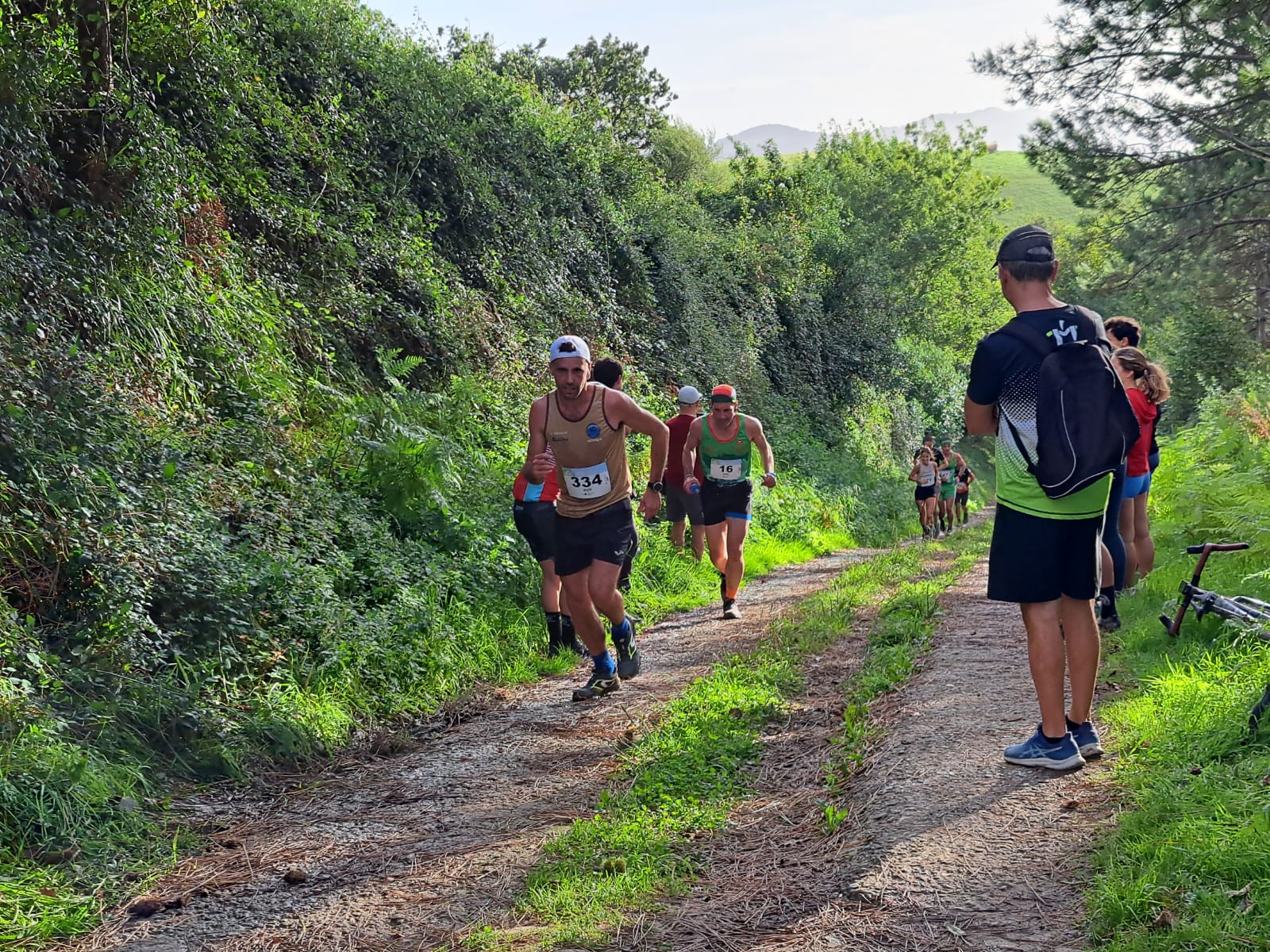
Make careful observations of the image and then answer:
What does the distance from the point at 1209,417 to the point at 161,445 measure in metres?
17.7

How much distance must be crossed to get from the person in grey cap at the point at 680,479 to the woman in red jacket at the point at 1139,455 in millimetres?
4188

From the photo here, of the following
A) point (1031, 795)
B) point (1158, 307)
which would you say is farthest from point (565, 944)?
point (1158, 307)

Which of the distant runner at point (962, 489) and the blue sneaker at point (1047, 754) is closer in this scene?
the blue sneaker at point (1047, 754)

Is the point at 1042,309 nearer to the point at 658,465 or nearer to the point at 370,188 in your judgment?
the point at 658,465

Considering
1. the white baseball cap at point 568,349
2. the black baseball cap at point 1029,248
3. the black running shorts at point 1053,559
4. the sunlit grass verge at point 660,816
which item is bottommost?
the sunlit grass verge at point 660,816

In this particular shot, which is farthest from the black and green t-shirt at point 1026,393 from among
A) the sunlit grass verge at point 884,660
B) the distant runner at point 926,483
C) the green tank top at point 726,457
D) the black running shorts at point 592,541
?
the distant runner at point 926,483

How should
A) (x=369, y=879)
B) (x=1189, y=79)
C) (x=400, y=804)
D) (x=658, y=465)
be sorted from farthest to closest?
(x=1189, y=79) < (x=658, y=465) < (x=400, y=804) < (x=369, y=879)

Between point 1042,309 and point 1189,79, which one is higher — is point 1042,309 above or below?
below

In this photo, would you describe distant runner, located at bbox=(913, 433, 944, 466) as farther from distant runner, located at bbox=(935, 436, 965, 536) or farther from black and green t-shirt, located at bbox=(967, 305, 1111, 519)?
black and green t-shirt, located at bbox=(967, 305, 1111, 519)

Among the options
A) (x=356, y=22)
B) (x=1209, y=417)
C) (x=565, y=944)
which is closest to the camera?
(x=565, y=944)

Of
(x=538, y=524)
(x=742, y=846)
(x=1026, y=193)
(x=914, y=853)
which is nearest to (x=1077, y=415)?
(x=914, y=853)

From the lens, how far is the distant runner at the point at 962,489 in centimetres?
2262

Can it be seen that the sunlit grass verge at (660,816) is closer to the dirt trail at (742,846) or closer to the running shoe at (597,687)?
the dirt trail at (742,846)

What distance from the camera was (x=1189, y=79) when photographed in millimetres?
17500
